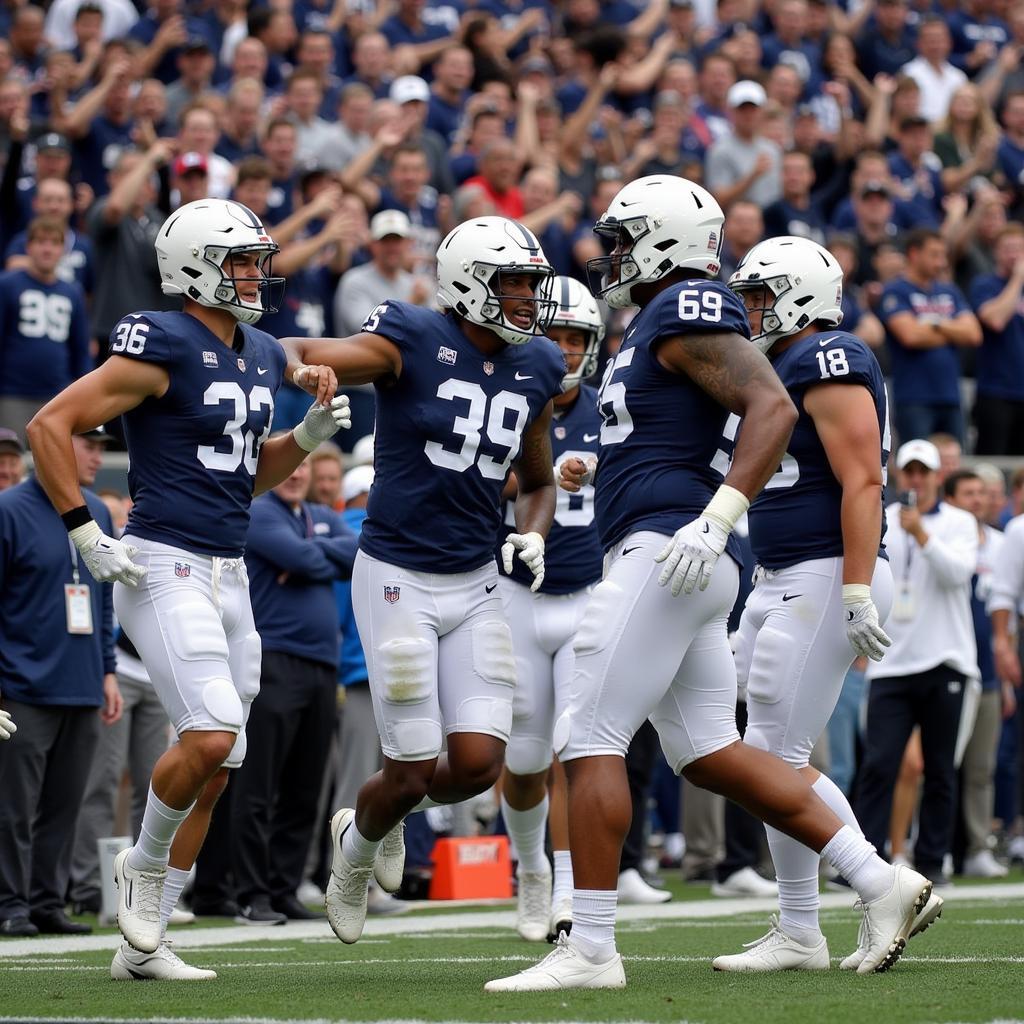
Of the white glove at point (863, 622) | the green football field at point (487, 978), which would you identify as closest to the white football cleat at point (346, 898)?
the green football field at point (487, 978)

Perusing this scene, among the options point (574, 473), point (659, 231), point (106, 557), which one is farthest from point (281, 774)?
point (659, 231)

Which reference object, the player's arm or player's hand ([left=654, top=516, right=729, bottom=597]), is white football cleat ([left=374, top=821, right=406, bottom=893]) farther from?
player's hand ([left=654, top=516, right=729, bottom=597])

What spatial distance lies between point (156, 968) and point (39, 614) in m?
2.73

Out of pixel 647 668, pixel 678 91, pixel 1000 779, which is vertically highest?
pixel 678 91

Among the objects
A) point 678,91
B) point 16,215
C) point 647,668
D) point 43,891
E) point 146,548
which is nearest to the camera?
point 647,668

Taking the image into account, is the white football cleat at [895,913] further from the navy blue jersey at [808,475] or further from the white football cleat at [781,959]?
the navy blue jersey at [808,475]

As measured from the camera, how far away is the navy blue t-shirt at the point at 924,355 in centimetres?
1335

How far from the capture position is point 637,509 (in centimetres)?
543

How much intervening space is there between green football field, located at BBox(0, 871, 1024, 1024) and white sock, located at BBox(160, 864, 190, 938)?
254mm

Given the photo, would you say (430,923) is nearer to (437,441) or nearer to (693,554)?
(437,441)

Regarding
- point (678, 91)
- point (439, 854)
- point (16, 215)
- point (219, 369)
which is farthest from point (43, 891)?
point (678, 91)

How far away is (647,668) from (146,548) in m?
1.63

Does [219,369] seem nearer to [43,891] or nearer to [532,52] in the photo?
[43,891]

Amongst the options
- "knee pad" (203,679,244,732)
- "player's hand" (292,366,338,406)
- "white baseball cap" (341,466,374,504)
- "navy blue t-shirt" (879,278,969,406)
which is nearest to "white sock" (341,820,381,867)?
"knee pad" (203,679,244,732)
